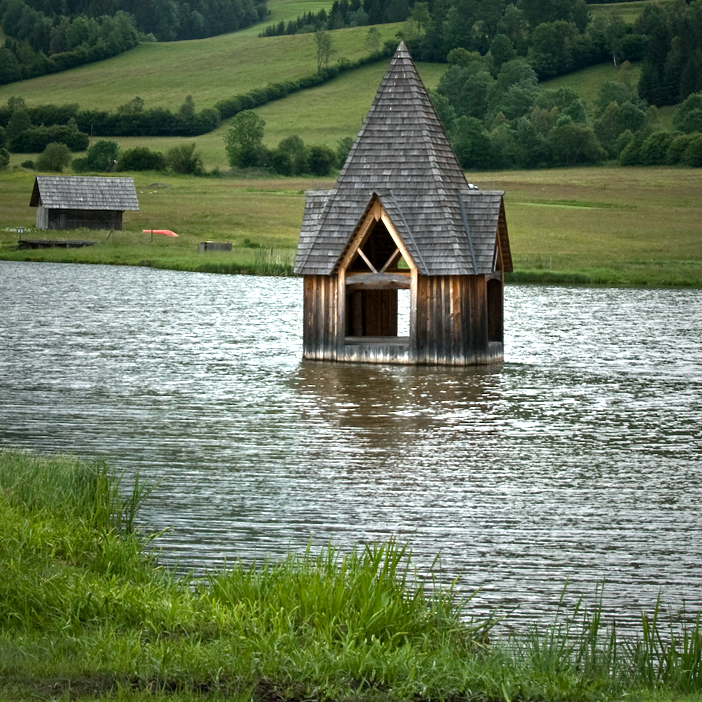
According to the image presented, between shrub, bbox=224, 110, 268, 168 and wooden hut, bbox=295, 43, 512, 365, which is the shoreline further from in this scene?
shrub, bbox=224, 110, 268, 168

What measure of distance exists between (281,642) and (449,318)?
17.7 metres

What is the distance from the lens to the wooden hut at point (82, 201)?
262 feet

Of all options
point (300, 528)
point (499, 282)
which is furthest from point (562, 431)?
point (499, 282)

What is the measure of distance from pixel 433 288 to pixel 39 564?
1638 cm

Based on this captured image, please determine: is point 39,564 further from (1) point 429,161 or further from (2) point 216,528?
(1) point 429,161

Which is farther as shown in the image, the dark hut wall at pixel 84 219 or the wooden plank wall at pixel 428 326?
the dark hut wall at pixel 84 219

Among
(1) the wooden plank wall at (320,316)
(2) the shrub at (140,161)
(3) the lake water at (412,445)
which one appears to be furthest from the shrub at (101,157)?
(1) the wooden plank wall at (320,316)

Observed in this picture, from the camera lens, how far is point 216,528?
1185cm

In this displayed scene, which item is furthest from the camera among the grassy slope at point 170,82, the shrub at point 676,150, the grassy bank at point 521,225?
the grassy slope at point 170,82

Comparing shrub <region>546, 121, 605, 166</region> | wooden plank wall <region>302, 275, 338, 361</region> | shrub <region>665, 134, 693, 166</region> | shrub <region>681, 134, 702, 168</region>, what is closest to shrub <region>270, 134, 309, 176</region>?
shrub <region>546, 121, 605, 166</region>

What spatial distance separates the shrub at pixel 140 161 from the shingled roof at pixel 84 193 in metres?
39.2

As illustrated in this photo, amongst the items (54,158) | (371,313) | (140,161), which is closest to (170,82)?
(140,161)

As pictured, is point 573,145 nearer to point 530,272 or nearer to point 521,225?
point 521,225

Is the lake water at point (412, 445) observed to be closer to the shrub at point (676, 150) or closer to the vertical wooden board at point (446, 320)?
the vertical wooden board at point (446, 320)
